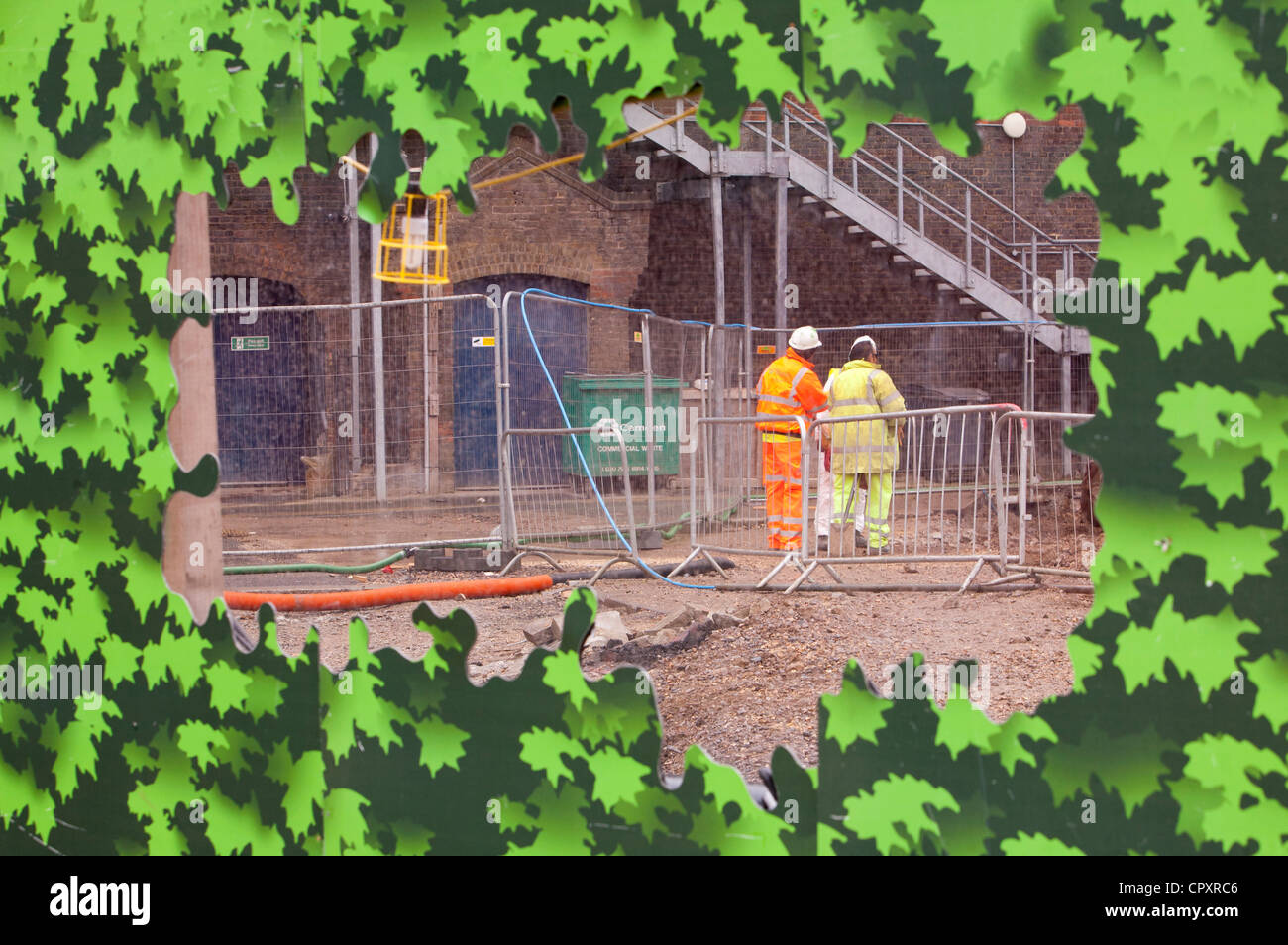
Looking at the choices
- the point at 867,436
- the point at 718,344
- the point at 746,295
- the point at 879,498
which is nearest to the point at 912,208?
the point at 746,295

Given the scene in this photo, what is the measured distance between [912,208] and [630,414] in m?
6.20

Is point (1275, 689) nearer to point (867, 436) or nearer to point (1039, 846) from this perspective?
point (1039, 846)

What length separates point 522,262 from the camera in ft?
53.0

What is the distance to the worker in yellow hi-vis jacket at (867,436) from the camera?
8.95 metres

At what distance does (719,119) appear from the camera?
278 cm

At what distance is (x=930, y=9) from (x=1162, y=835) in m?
1.84

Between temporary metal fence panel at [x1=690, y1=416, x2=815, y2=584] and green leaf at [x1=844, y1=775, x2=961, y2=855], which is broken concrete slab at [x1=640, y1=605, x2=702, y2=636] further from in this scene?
green leaf at [x1=844, y1=775, x2=961, y2=855]

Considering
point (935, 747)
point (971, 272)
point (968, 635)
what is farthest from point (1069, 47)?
point (971, 272)

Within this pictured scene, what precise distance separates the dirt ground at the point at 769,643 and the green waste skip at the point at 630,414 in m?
3.74

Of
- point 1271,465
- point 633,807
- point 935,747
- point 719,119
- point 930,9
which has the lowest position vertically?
point 633,807

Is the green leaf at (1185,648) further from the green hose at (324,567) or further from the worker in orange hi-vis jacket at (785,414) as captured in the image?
the green hose at (324,567)

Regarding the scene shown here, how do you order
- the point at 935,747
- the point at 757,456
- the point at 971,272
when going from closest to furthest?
1. the point at 935,747
2. the point at 757,456
3. the point at 971,272

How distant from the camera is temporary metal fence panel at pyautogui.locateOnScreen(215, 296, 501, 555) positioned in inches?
387

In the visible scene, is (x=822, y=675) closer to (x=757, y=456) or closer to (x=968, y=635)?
(x=968, y=635)
